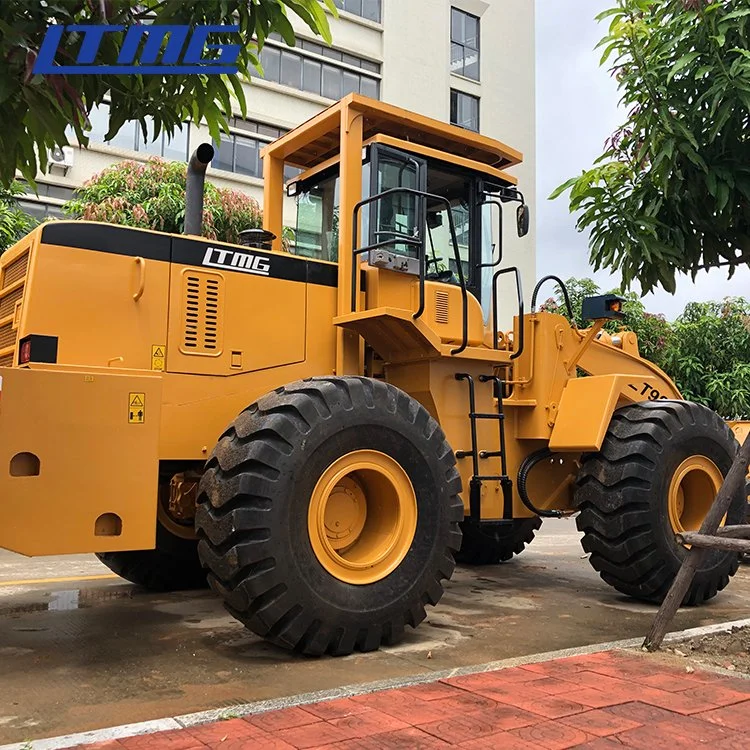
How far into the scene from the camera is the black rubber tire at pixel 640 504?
6852 mm

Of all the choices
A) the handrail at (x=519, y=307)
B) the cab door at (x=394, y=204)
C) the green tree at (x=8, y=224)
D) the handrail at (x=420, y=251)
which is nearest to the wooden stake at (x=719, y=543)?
the handrail at (x=420, y=251)

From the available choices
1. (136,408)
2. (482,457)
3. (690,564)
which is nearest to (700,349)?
(482,457)

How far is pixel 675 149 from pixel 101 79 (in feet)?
9.88

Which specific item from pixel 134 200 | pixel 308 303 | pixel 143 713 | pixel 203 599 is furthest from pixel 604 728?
pixel 134 200

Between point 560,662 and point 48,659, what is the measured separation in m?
3.04

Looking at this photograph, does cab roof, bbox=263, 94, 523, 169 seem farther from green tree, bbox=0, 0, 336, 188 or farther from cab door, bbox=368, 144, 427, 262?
green tree, bbox=0, 0, 336, 188

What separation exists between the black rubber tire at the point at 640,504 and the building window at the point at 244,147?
19177mm

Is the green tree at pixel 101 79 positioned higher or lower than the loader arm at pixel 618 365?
higher

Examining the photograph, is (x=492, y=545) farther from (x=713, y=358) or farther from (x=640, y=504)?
(x=713, y=358)

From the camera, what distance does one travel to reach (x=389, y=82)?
28047 mm

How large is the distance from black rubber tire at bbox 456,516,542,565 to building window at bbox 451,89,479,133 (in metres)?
22.3

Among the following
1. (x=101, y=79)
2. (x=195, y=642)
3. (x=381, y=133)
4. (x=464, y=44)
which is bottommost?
(x=195, y=642)

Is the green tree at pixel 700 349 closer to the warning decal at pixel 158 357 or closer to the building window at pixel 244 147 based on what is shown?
the building window at pixel 244 147

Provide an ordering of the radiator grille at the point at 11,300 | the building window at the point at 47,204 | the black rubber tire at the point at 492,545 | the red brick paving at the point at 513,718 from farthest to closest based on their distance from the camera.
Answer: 1. the building window at the point at 47,204
2. the black rubber tire at the point at 492,545
3. the radiator grille at the point at 11,300
4. the red brick paving at the point at 513,718
